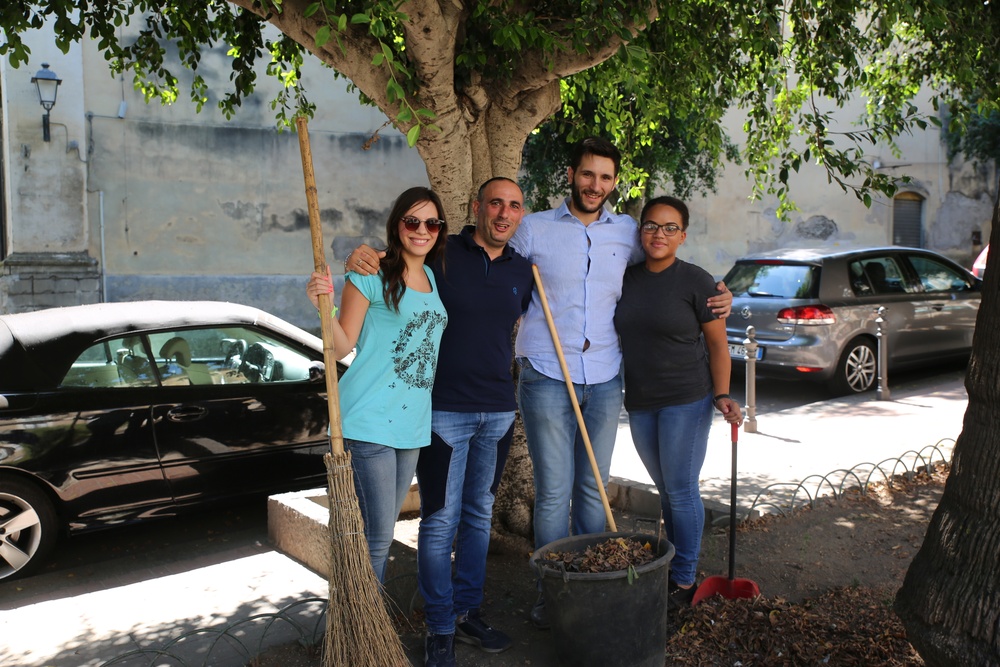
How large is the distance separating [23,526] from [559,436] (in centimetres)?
315

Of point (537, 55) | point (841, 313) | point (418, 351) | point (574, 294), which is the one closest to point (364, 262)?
point (418, 351)

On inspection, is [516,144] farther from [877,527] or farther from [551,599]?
[877,527]

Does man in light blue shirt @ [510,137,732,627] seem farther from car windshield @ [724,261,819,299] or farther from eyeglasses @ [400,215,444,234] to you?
car windshield @ [724,261,819,299]

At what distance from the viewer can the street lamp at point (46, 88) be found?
14.1 m

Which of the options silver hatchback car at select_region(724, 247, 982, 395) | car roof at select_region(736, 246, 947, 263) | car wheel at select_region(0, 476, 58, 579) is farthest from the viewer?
car roof at select_region(736, 246, 947, 263)

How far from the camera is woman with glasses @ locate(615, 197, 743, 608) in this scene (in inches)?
150

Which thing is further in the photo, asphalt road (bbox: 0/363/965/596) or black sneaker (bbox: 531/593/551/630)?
asphalt road (bbox: 0/363/965/596)

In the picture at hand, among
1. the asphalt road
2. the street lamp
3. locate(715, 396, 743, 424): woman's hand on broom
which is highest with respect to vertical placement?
the street lamp

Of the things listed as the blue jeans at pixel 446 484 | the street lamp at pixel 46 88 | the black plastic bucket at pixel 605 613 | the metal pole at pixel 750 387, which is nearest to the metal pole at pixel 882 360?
→ the metal pole at pixel 750 387

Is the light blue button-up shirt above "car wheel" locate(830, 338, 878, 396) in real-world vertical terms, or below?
above

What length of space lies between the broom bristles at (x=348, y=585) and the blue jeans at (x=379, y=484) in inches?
4.7

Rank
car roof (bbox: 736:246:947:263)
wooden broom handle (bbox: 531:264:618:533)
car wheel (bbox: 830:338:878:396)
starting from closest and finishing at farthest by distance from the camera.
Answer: wooden broom handle (bbox: 531:264:618:533) < car wheel (bbox: 830:338:878:396) < car roof (bbox: 736:246:947:263)

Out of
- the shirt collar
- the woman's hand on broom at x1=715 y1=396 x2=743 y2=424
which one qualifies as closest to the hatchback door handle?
the shirt collar

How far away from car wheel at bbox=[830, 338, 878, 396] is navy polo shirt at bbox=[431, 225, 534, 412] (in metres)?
7.16
